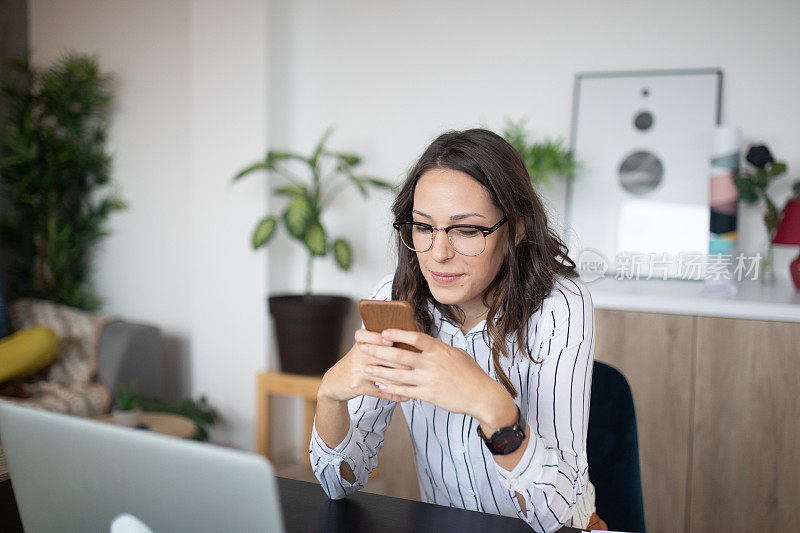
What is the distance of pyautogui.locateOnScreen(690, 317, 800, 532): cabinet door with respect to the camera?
2312mm

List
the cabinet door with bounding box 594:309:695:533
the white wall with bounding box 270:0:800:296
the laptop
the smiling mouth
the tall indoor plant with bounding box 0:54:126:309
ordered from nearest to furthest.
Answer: the laptop
the smiling mouth
the cabinet door with bounding box 594:309:695:533
the white wall with bounding box 270:0:800:296
the tall indoor plant with bounding box 0:54:126:309

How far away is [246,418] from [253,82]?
1.72 metres

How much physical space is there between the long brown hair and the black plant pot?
1.75m

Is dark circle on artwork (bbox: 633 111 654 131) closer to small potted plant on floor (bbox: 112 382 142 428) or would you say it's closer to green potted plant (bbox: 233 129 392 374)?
green potted plant (bbox: 233 129 392 374)

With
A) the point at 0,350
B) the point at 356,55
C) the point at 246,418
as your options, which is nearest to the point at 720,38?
the point at 356,55

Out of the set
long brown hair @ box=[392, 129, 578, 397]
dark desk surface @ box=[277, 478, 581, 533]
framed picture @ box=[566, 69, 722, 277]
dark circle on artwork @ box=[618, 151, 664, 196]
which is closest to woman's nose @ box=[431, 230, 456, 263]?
long brown hair @ box=[392, 129, 578, 397]

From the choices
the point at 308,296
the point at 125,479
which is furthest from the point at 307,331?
the point at 125,479

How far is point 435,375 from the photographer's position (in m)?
1.08

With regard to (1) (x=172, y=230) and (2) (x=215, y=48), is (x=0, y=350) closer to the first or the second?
(1) (x=172, y=230)

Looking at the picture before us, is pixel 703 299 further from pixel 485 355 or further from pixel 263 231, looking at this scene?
pixel 263 231

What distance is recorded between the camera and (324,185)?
3578 millimetres

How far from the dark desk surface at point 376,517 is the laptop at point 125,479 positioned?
0.35 metres

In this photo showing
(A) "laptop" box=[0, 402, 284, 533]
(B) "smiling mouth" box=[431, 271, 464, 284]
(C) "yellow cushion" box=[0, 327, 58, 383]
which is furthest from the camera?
(C) "yellow cushion" box=[0, 327, 58, 383]

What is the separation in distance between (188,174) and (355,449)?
2.92m
